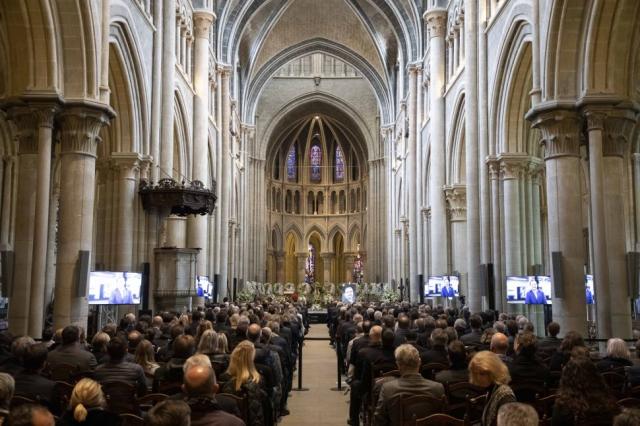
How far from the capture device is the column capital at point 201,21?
30156 mm

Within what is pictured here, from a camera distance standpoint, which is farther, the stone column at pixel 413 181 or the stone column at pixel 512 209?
the stone column at pixel 413 181

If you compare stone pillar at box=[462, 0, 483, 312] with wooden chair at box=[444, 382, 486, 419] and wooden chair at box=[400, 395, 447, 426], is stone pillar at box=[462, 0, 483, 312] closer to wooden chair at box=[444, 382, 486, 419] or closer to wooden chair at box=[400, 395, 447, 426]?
wooden chair at box=[444, 382, 486, 419]

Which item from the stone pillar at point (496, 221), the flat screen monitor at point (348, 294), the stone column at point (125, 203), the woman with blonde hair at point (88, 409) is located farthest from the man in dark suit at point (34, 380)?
the flat screen monitor at point (348, 294)

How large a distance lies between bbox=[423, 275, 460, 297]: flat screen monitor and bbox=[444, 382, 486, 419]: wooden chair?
19.8 m

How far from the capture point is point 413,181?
36344 millimetres

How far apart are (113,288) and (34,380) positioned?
1005 centimetres

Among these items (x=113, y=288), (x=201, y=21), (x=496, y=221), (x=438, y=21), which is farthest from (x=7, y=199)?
(x=438, y=21)

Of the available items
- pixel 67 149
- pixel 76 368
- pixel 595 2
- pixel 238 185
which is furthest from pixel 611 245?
pixel 238 185

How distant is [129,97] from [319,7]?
29599mm

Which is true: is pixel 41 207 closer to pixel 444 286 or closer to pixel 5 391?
pixel 5 391

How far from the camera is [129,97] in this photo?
2012cm

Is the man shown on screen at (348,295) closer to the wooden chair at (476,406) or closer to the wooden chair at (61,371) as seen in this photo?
the wooden chair at (61,371)

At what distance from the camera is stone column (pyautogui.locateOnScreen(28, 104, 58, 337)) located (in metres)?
14.1

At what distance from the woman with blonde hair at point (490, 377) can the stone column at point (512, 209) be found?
1509 cm
